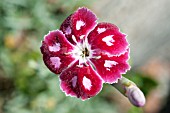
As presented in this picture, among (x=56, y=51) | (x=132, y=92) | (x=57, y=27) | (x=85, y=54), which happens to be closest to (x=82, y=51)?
(x=85, y=54)

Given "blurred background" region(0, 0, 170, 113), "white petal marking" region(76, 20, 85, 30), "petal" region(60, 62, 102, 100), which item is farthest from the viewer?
"blurred background" region(0, 0, 170, 113)

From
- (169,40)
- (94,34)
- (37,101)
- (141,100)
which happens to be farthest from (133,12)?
(141,100)

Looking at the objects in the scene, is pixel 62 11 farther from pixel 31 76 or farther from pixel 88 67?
pixel 88 67

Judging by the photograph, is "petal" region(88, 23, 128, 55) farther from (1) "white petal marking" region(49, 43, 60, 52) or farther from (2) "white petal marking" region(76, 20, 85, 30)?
(1) "white petal marking" region(49, 43, 60, 52)

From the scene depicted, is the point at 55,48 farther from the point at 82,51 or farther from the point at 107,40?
the point at 107,40

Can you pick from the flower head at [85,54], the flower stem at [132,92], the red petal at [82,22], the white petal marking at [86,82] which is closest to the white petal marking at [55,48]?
the flower head at [85,54]

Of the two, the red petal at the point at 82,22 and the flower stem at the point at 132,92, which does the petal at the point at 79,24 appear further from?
the flower stem at the point at 132,92

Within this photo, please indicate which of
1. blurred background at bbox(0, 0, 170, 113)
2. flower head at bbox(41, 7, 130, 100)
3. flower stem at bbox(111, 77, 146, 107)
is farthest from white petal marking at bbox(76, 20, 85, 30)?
blurred background at bbox(0, 0, 170, 113)

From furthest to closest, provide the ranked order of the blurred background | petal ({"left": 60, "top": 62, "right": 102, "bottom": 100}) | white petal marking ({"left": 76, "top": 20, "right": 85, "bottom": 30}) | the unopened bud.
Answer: the blurred background < white petal marking ({"left": 76, "top": 20, "right": 85, "bottom": 30}) < petal ({"left": 60, "top": 62, "right": 102, "bottom": 100}) < the unopened bud
